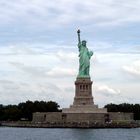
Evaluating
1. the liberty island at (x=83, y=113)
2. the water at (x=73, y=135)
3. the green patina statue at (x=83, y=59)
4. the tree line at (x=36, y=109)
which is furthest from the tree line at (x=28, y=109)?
the water at (x=73, y=135)

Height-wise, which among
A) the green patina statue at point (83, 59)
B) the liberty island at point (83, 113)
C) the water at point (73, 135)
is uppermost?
the green patina statue at point (83, 59)

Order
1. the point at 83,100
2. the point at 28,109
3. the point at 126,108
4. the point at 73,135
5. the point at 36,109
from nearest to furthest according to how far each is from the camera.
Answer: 1. the point at 73,135
2. the point at 83,100
3. the point at 36,109
4. the point at 28,109
5. the point at 126,108

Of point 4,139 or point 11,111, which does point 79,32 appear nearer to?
point 11,111

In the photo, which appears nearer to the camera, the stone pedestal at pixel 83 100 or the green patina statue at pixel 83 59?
the stone pedestal at pixel 83 100

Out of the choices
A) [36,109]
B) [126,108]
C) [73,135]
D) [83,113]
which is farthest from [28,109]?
[73,135]

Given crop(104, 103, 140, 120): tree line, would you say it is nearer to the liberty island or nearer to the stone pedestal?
the liberty island

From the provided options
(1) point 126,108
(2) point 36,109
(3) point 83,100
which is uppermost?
(1) point 126,108

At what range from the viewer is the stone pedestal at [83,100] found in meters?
96.0

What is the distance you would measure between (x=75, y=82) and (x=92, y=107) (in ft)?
18.0

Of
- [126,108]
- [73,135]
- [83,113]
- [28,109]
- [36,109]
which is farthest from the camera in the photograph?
[126,108]

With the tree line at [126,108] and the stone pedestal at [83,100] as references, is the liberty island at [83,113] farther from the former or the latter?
the tree line at [126,108]

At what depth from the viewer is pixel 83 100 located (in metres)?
98.4

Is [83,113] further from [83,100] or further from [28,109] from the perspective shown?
[28,109]

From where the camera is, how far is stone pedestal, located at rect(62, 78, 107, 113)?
96000 mm
